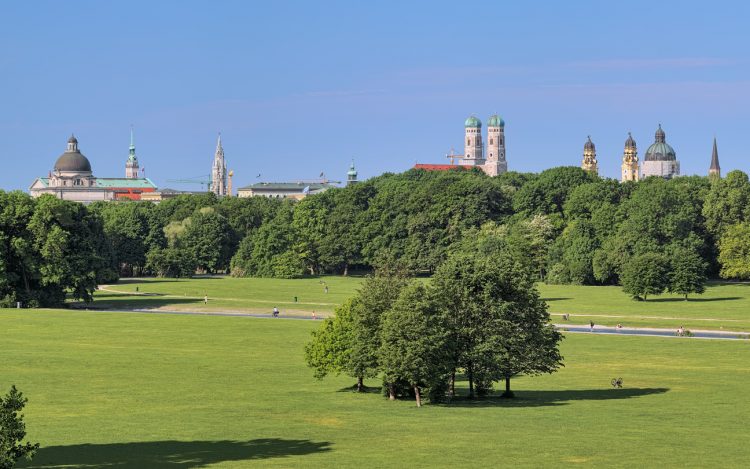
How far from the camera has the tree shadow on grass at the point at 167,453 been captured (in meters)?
45.8

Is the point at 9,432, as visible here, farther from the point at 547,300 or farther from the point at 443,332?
the point at 547,300

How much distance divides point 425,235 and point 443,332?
115m

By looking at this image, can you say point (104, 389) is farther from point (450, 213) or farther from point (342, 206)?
point (342, 206)

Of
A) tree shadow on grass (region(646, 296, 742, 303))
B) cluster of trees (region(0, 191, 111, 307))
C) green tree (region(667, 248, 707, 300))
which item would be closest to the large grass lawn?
cluster of trees (region(0, 191, 111, 307))

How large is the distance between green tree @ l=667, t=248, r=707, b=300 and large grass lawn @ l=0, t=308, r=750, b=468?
1536 inches

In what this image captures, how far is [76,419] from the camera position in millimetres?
55312

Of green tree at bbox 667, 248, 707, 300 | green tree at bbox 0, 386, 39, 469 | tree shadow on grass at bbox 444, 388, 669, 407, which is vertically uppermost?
green tree at bbox 667, 248, 707, 300

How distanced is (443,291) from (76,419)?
18.1 metres

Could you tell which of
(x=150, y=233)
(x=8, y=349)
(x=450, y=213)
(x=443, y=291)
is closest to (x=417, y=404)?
(x=443, y=291)

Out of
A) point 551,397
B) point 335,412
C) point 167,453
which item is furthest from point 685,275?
point 167,453

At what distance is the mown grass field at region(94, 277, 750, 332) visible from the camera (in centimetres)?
10819

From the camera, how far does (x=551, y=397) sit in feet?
212

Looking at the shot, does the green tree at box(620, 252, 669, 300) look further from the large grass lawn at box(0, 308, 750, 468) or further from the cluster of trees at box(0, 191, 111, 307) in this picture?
the cluster of trees at box(0, 191, 111, 307)

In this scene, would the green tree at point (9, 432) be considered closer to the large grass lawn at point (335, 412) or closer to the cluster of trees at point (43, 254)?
the large grass lawn at point (335, 412)
